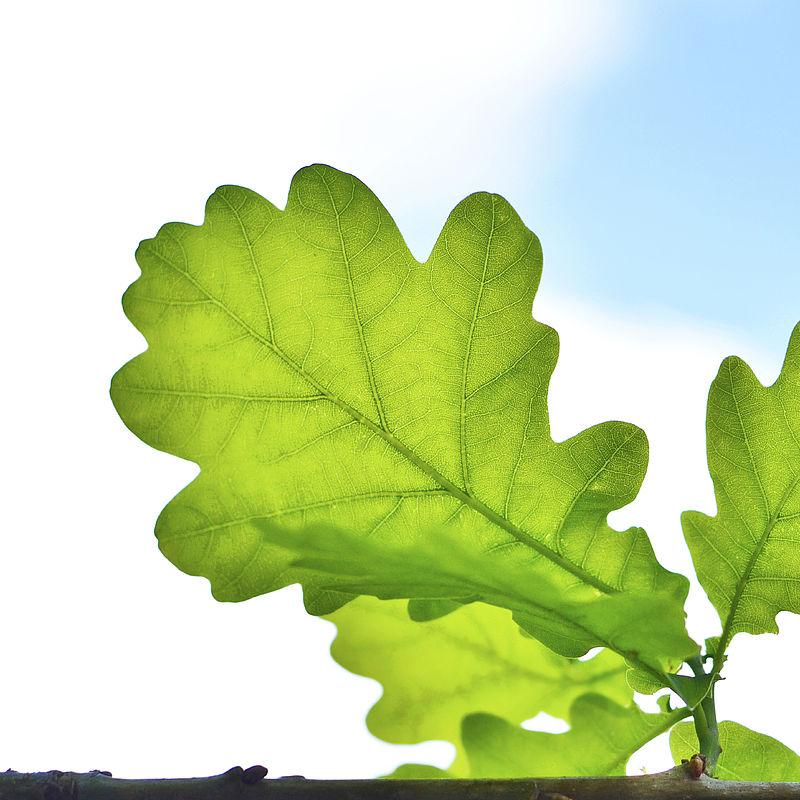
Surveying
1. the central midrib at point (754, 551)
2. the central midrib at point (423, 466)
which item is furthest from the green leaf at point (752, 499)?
the central midrib at point (423, 466)

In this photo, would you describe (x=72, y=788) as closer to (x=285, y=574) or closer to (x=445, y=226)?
(x=285, y=574)

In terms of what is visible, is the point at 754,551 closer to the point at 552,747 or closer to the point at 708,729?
the point at 708,729

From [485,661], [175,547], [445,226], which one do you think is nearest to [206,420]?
[175,547]

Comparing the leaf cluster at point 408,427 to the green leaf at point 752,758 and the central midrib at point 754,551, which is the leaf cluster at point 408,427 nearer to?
the central midrib at point 754,551

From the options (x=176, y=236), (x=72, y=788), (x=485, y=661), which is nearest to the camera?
(x=72, y=788)

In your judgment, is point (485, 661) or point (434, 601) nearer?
point (434, 601)

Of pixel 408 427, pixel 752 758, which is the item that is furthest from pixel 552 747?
pixel 408 427
